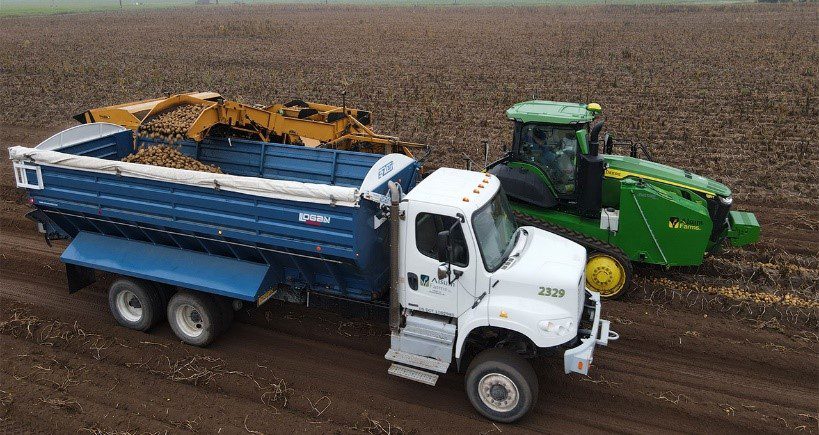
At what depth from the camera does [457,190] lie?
23.6ft

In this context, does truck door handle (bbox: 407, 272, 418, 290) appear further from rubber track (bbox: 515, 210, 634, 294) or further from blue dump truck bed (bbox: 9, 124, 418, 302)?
rubber track (bbox: 515, 210, 634, 294)

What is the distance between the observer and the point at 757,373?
7715mm

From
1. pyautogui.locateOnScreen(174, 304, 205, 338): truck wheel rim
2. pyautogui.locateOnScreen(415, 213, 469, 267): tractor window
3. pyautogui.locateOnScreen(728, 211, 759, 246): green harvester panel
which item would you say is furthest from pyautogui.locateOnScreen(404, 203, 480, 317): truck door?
pyautogui.locateOnScreen(728, 211, 759, 246): green harvester panel

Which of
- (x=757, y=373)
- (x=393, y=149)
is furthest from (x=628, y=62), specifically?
(x=757, y=373)

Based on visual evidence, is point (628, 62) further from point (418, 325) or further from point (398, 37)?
point (418, 325)

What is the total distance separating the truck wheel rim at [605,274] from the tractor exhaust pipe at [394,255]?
12.2ft

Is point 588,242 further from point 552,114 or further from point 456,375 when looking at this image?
point 456,375

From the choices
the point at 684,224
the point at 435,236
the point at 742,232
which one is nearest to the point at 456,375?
the point at 435,236

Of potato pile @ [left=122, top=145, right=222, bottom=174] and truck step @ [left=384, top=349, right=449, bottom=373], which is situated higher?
potato pile @ [left=122, top=145, right=222, bottom=174]

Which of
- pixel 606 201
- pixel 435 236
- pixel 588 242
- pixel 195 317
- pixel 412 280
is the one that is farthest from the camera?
pixel 606 201

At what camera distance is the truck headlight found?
21.5 feet

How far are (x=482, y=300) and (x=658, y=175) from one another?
477 centimetres

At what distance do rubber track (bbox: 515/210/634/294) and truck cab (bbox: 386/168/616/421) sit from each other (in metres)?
2.11

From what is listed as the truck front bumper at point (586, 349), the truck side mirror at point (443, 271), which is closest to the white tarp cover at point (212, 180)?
the truck side mirror at point (443, 271)
